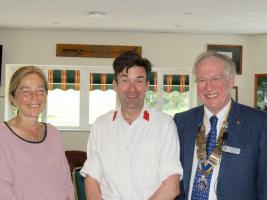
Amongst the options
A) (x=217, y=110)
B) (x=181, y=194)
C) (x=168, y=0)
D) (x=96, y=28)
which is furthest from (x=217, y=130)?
(x=96, y=28)

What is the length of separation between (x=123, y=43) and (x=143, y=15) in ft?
5.49

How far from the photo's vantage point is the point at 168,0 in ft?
16.9

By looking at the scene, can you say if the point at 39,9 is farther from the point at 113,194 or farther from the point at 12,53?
the point at 113,194

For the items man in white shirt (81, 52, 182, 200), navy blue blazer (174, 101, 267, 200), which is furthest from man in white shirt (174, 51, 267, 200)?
man in white shirt (81, 52, 182, 200)

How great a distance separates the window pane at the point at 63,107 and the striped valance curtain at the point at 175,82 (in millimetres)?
1806

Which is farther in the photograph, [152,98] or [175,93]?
[175,93]

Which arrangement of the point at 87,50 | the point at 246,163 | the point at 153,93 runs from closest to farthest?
the point at 246,163 < the point at 87,50 < the point at 153,93

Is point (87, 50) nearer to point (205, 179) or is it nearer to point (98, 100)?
point (98, 100)

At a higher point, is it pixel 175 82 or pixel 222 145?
pixel 175 82

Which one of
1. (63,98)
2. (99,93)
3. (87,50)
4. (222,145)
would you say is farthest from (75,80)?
(222,145)

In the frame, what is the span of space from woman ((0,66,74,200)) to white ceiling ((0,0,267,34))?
10.3ft

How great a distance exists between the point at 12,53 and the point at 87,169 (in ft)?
19.0

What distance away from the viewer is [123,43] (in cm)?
778

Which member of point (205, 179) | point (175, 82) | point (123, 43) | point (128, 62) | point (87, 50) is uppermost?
point (123, 43)
